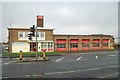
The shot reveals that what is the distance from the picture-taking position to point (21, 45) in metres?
48.8

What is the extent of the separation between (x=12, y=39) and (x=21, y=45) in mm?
2510

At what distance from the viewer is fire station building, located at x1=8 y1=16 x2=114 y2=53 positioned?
159 ft

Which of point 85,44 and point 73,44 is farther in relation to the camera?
point 85,44

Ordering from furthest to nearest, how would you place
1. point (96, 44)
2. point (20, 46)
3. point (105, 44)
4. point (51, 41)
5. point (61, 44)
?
point (105, 44) → point (96, 44) → point (61, 44) → point (51, 41) → point (20, 46)

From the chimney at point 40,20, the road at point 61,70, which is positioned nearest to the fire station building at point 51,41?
the chimney at point 40,20

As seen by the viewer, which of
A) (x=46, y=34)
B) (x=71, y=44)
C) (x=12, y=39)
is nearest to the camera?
(x=12, y=39)

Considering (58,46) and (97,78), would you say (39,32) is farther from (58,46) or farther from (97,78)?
(97,78)

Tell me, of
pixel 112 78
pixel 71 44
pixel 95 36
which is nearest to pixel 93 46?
pixel 95 36

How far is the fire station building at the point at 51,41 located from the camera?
48312 millimetres

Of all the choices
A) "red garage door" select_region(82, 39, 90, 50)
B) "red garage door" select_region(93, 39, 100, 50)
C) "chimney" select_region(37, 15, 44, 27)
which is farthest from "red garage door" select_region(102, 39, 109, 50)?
"chimney" select_region(37, 15, 44, 27)

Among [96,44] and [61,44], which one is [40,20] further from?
[96,44]

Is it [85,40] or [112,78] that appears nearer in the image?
[112,78]

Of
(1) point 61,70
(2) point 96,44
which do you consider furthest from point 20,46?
(1) point 61,70

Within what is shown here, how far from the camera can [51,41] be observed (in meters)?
51.2
